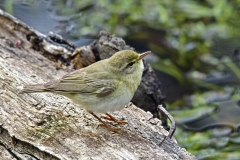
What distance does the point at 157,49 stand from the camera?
8828mm

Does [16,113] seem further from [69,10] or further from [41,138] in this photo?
[69,10]

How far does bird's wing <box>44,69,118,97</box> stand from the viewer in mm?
4934

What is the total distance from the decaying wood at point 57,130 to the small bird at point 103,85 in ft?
0.51

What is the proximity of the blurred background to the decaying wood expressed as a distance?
245cm

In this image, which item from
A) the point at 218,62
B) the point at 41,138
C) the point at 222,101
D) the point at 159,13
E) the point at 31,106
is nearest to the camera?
the point at 41,138

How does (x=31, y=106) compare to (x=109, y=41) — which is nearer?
(x=31, y=106)

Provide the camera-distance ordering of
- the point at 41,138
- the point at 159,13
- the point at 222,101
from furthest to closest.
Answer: the point at 159,13, the point at 222,101, the point at 41,138

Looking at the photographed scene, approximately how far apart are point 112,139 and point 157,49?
427 cm

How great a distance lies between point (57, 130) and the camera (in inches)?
185

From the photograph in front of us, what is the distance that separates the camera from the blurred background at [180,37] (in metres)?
7.65

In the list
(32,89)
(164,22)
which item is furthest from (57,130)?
(164,22)

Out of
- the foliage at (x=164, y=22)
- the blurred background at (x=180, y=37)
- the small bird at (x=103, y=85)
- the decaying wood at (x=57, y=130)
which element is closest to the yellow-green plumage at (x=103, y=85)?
the small bird at (x=103, y=85)

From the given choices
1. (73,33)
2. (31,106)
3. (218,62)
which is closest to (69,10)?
(73,33)

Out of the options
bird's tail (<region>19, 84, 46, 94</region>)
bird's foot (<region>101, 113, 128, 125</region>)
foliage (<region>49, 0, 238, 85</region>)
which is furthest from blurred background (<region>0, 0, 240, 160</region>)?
bird's tail (<region>19, 84, 46, 94</region>)
